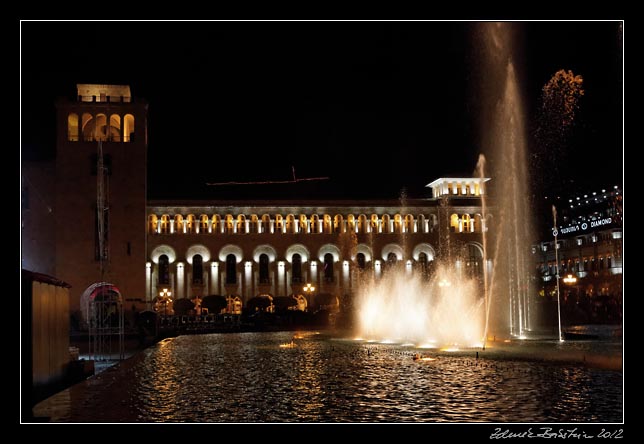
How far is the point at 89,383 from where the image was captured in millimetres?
12156

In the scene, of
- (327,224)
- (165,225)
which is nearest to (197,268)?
(165,225)

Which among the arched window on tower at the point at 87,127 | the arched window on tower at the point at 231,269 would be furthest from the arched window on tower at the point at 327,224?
the arched window on tower at the point at 87,127

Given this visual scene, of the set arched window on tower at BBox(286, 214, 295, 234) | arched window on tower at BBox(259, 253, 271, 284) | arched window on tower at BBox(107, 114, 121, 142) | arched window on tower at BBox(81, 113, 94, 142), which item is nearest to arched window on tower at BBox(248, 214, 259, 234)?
arched window on tower at BBox(259, 253, 271, 284)

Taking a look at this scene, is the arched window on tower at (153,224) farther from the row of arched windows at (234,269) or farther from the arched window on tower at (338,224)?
the arched window on tower at (338,224)

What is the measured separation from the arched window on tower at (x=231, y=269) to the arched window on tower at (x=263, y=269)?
5.36 ft

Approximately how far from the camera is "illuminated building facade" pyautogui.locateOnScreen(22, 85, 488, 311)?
144 ft

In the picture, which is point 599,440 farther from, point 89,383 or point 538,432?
point 89,383

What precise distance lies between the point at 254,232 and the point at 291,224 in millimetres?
2485

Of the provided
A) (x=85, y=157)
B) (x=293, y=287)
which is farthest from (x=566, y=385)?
(x=293, y=287)

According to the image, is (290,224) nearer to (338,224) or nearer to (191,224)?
(338,224)

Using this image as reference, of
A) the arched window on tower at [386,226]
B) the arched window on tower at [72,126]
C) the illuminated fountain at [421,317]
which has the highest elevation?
the arched window on tower at [72,126]

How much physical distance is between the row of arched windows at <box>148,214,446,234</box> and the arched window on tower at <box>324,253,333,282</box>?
1.68 m

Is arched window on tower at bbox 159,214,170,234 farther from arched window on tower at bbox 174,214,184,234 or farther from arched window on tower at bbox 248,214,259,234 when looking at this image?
arched window on tower at bbox 248,214,259,234

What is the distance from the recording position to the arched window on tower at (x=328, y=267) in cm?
5259
